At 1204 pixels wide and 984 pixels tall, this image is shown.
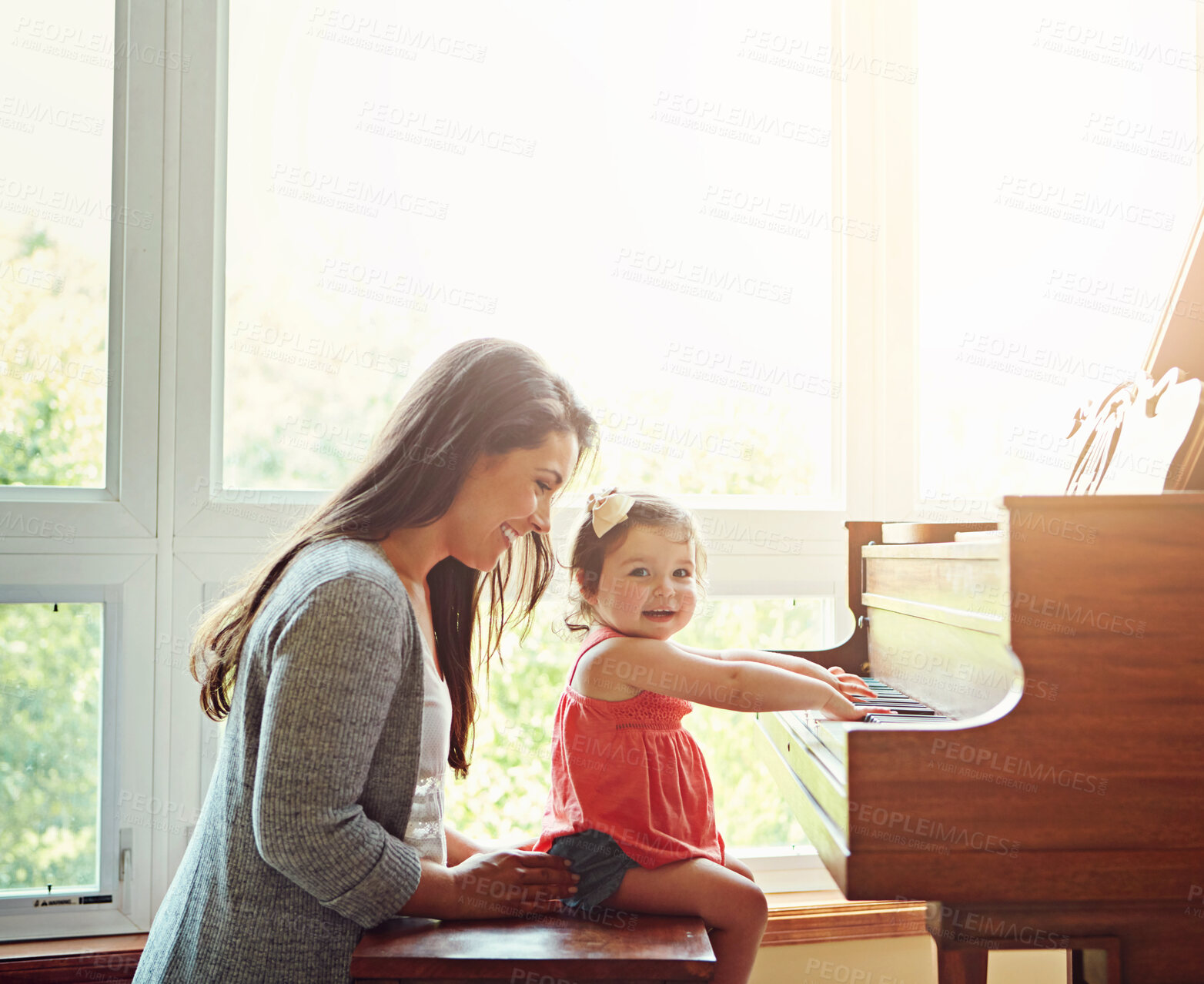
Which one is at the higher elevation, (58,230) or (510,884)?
(58,230)

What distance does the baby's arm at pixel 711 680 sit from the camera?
1349mm

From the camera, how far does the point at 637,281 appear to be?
84.0 inches

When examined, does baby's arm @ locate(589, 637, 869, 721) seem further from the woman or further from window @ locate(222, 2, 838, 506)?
window @ locate(222, 2, 838, 506)

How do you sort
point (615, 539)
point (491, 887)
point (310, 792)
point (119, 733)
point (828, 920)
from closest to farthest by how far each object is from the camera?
point (310, 792) < point (491, 887) < point (615, 539) < point (119, 733) < point (828, 920)

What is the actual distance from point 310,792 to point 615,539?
70 cm

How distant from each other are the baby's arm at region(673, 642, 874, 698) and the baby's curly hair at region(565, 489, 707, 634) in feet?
0.56

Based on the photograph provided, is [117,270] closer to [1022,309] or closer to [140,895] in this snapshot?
[140,895]

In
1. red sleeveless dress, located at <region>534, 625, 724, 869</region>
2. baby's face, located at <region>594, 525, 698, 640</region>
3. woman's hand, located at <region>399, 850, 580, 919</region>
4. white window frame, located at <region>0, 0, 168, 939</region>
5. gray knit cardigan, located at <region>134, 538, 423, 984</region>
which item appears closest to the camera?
gray knit cardigan, located at <region>134, 538, 423, 984</region>

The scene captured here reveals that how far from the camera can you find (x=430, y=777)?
Answer: 1.22 meters

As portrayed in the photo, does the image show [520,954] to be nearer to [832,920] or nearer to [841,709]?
[841,709]

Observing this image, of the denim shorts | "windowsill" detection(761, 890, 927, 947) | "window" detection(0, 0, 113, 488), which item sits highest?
"window" detection(0, 0, 113, 488)

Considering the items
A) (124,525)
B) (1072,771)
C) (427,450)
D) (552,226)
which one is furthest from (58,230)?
→ (1072,771)

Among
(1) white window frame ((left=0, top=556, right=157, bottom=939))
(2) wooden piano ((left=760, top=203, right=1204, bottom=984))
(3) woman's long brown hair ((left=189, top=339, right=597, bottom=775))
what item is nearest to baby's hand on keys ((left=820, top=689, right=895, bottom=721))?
(2) wooden piano ((left=760, top=203, right=1204, bottom=984))

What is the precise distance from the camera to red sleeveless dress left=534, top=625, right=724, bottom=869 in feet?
4.60
